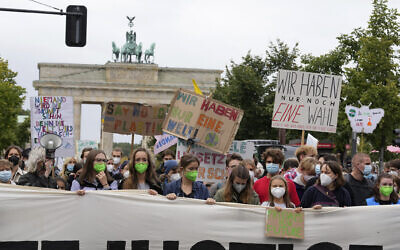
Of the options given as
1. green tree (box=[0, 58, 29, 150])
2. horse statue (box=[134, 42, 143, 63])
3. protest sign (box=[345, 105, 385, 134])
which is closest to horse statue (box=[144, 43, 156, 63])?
horse statue (box=[134, 42, 143, 63])

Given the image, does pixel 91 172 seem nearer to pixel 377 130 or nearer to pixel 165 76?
pixel 377 130

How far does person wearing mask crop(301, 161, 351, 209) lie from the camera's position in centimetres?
809

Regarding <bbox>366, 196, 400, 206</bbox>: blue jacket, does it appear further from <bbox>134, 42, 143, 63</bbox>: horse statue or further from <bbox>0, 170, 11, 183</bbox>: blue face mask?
<bbox>134, 42, 143, 63</bbox>: horse statue

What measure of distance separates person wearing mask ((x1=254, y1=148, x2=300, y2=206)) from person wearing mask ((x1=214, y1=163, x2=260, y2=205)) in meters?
0.50

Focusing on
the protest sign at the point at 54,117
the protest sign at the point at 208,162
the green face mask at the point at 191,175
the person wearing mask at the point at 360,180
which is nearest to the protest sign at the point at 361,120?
the protest sign at the point at 54,117

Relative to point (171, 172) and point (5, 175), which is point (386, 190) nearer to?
point (171, 172)

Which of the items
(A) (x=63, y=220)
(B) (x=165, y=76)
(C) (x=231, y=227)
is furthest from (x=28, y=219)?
(B) (x=165, y=76)

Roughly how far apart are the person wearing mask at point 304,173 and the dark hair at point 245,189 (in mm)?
1407

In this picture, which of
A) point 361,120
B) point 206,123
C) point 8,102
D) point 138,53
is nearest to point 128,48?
point 138,53

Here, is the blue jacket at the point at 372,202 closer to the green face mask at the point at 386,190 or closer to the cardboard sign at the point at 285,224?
the green face mask at the point at 386,190

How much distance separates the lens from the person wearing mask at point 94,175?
8094 mm

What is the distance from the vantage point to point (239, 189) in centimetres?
786

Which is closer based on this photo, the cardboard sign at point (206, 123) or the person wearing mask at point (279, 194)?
the person wearing mask at point (279, 194)

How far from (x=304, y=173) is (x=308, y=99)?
381 cm
